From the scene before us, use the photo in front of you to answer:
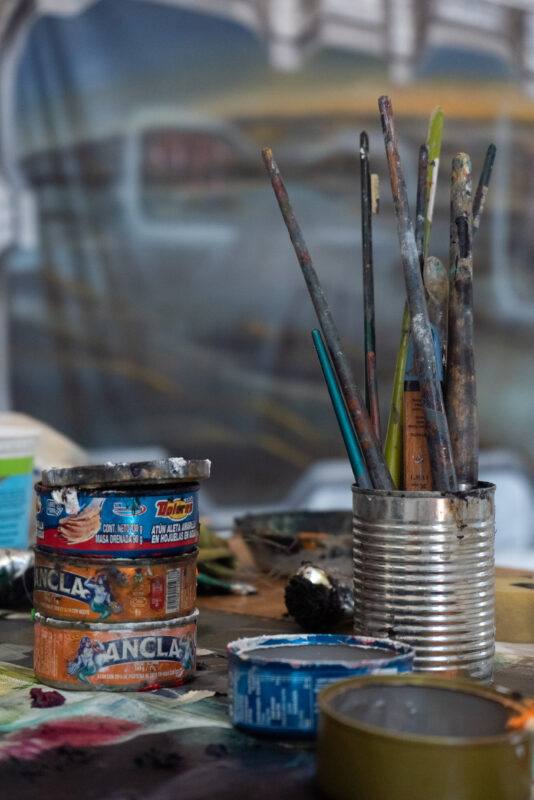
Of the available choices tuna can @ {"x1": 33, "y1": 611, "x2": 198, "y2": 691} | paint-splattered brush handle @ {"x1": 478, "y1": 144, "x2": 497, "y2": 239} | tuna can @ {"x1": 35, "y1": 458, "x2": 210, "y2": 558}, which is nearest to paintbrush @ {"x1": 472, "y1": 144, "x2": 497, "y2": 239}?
paint-splattered brush handle @ {"x1": 478, "y1": 144, "x2": 497, "y2": 239}

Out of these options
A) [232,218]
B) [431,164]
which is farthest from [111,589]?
[232,218]

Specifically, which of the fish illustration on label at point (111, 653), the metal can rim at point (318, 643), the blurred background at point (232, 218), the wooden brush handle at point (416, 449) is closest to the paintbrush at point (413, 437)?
the wooden brush handle at point (416, 449)

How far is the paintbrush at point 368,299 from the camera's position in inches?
39.4

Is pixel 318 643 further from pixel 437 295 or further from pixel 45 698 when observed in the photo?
pixel 437 295

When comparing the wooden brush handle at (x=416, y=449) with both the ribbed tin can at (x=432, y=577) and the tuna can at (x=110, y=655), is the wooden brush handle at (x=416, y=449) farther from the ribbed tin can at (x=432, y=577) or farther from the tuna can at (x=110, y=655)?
the tuna can at (x=110, y=655)

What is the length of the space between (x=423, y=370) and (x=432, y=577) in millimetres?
169

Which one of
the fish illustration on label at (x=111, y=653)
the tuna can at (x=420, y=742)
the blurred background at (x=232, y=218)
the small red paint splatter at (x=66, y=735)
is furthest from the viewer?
the blurred background at (x=232, y=218)

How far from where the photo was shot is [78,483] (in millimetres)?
895

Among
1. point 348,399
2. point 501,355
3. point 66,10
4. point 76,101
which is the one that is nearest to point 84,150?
point 76,101

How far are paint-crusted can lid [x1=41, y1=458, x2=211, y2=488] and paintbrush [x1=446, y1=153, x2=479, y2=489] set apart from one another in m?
0.23

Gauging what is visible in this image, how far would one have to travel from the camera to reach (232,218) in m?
3.15

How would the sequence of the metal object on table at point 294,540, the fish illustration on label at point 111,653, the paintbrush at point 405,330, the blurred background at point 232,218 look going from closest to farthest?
the fish illustration on label at point 111,653 < the paintbrush at point 405,330 < the metal object on table at point 294,540 < the blurred background at point 232,218

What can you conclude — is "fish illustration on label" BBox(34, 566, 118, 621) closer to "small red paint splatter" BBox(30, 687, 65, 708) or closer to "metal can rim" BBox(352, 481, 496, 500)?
"small red paint splatter" BBox(30, 687, 65, 708)

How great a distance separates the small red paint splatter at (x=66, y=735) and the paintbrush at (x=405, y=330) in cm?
33
